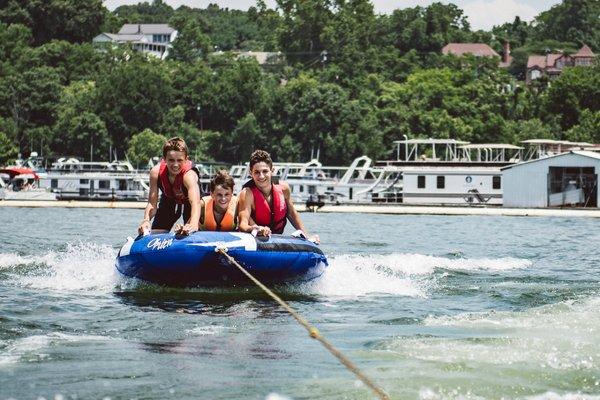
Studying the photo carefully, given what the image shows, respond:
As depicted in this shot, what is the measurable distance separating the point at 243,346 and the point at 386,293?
6037mm

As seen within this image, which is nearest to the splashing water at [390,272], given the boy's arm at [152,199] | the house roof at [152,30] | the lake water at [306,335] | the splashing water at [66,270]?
the lake water at [306,335]

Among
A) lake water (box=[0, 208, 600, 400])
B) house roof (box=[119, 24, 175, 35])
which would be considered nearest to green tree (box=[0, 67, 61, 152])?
house roof (box=[119, 24, 175, 35])

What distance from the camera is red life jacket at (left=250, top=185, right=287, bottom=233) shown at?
57.5 feet

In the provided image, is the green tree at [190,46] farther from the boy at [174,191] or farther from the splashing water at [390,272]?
the boy at [174,191]

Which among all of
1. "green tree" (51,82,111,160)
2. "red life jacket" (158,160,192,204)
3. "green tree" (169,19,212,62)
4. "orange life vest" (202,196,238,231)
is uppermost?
"green tree" (169,19,212,62)

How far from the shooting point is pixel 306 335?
1391cm

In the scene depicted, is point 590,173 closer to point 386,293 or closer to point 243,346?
point 386,293

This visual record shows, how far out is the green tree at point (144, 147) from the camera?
103088 mm

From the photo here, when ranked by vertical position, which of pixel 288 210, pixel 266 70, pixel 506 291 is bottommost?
pixel 506 291

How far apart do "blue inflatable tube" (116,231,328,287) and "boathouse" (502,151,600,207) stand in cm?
4806

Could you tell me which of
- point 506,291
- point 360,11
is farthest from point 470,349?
point 360,11

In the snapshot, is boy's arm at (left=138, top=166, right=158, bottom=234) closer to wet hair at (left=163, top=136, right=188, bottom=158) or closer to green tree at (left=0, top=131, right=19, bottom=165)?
wet hair at (left=163, top=136, right=188, bottom=158)

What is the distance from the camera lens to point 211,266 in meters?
16.9

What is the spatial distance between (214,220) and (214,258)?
1.03m
